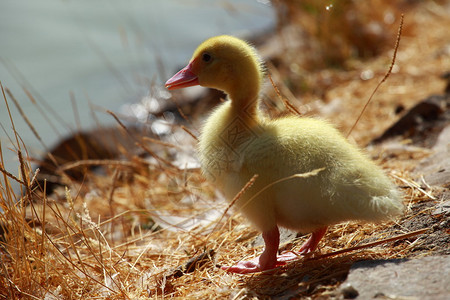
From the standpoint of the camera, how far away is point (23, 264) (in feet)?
7.75

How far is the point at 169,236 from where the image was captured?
3.27 m

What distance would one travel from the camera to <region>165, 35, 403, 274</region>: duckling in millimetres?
2055

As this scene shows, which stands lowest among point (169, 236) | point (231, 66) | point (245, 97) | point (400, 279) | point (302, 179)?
point (169, 236)

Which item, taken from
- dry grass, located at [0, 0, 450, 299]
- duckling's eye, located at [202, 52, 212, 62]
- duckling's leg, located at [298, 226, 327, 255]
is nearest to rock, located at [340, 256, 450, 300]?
dry grass, located at [0, 0, 450, 299]

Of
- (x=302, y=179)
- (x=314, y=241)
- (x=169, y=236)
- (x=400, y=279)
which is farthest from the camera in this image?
(x=169, y=236)

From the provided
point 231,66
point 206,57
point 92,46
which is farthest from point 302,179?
point 92,46

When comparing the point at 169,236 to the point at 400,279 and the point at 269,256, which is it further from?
the point at 400,279

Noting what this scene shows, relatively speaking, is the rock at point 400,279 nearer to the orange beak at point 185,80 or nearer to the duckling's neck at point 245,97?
the duckling's neck at point 245,97

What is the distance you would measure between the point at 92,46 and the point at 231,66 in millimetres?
5420

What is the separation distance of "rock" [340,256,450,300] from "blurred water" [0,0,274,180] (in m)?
4.37

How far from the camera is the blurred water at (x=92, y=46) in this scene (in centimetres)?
638

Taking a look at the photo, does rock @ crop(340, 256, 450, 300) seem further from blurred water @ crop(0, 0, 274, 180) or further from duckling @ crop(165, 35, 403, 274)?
blurred water @ crop(0, 0, 274, 180)

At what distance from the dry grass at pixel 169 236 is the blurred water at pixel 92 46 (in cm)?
185

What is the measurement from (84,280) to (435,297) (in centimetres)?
159
